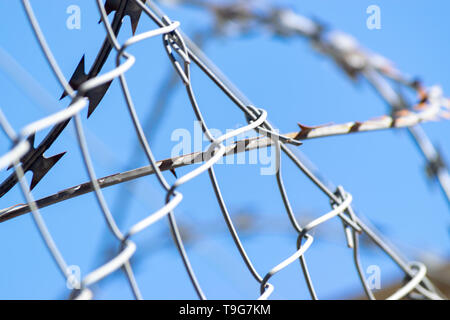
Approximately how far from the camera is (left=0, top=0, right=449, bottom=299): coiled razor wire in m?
0.49

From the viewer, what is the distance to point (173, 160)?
2.45 ft

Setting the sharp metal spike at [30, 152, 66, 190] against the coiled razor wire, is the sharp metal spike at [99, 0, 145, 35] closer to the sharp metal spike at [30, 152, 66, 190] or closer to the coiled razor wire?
the coiled razor wire

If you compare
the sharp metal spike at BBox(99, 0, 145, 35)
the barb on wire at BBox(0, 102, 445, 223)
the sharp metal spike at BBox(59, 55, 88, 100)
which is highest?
the sharp metal spike at BBox(99, 0, 145, 35)

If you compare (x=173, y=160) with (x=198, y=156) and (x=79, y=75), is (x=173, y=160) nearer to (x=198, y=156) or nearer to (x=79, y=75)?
(x=198, y=156)

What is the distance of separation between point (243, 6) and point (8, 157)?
2.16m

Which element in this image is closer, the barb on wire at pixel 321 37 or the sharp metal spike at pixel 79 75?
the sharp metal spike at pixel 79 75

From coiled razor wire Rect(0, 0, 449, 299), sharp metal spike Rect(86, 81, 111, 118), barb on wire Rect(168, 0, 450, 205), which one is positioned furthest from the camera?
barb on wire Rect(168, 0, 450, 205)

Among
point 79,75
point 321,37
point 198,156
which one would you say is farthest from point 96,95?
point 321,37

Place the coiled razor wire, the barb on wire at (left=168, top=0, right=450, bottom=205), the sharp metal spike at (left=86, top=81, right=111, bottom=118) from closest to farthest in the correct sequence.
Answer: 1. the coiled razor wire
2. the sharp metal spike at (left=86, top=81, right=111, bottom=118)
3. the barb on wire at (left=168, top=0, right=450, bottom=205)

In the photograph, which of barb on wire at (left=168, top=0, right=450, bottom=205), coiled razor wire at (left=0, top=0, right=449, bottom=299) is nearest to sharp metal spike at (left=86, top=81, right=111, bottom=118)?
coiled razor wire at (left=0, top=0, right=449, bottom=299)

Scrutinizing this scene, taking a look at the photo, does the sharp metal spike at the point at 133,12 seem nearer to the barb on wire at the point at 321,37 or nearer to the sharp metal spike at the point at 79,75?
the sharp metal spike at the point at 79,75

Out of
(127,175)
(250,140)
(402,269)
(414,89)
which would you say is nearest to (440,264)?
(414,89)

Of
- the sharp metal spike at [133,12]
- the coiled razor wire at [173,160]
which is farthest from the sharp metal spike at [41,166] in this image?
the sharp metal spike at [133,12]

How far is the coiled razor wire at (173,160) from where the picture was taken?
0.49 meters
